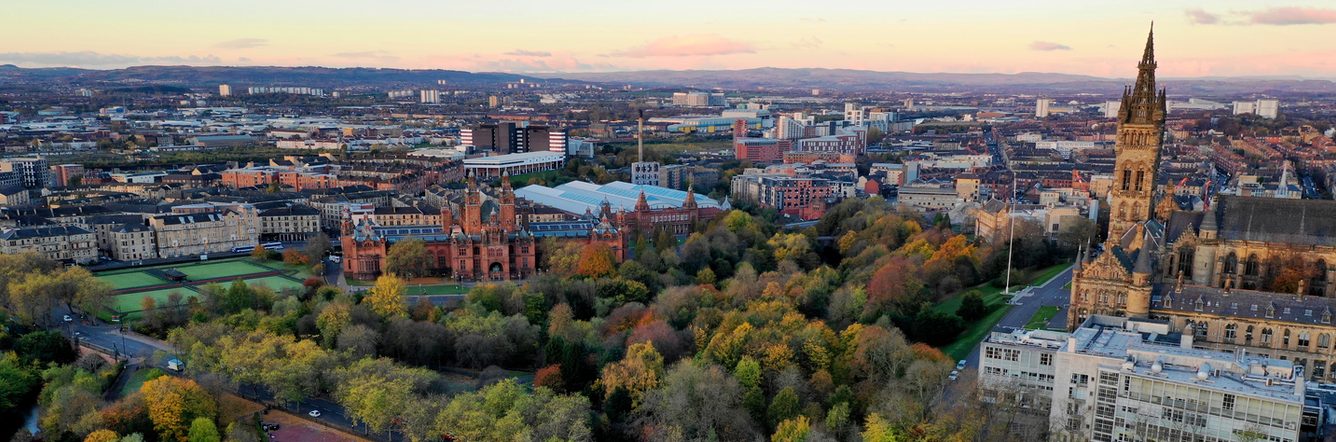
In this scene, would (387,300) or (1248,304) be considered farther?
(387,300)

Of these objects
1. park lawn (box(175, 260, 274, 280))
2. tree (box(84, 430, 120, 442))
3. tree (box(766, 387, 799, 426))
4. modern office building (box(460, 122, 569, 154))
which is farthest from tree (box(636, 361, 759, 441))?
modern office building (box(460, 122, 569, 154))

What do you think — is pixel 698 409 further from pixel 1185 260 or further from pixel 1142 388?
pixel 1185 260

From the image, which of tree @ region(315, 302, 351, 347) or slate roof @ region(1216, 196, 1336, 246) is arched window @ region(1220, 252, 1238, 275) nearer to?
slate roof @ region(1216, 196, 1336, 246)

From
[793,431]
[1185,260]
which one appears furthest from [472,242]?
[1185,260]

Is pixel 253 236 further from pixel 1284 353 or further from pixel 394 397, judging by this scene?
pixel 1284 353

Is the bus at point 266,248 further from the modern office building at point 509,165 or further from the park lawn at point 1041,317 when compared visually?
the park lawn at point 1041,317

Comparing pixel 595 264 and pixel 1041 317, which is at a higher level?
pixel 1041 317
